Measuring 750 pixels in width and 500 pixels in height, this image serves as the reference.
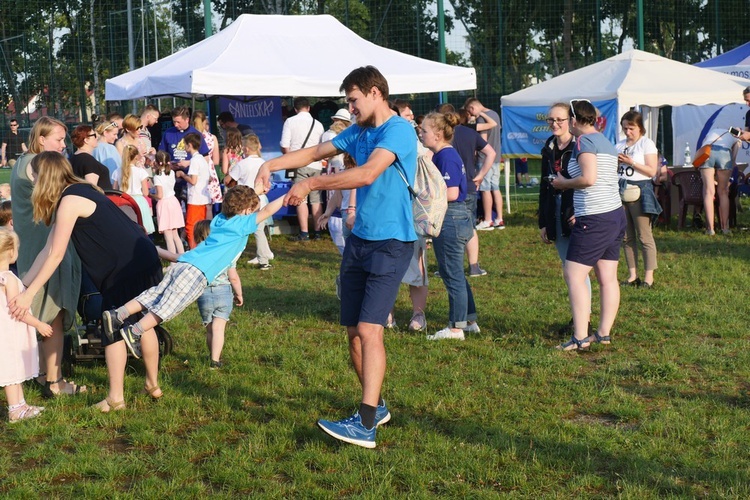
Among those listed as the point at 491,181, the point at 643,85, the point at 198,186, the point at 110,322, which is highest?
the point at 643,85

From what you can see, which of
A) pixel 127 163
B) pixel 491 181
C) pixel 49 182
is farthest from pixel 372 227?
pixel 491 181

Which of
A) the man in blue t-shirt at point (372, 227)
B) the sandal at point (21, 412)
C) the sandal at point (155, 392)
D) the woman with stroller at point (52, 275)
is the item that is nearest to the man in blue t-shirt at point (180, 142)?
the woman with stroller at point (52, 275)

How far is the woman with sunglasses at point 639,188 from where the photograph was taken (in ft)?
30.5

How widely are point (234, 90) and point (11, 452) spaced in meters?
8.33

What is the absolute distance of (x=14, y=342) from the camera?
216 inches

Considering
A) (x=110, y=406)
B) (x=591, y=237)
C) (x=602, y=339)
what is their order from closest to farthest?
(x=110, y=406) < (x=591, y=237) < (x=602, y=339)

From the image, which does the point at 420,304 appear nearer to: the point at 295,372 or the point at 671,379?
the point at 295,372

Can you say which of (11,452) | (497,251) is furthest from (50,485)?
(497,251)

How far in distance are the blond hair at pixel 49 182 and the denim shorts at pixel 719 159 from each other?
392 inches

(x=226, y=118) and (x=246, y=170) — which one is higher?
(x=226, y=118)

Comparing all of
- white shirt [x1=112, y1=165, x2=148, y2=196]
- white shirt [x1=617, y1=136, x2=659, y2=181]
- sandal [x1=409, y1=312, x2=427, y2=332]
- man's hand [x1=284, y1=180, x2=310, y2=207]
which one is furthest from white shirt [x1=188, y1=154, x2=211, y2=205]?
man's hand [x1=284, y1=180, x2=310, y2=207]

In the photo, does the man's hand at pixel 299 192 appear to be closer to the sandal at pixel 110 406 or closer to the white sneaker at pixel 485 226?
the sandal at pixel 110 406

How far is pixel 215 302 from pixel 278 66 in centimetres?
756

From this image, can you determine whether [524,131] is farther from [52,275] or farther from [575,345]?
[52,275]
